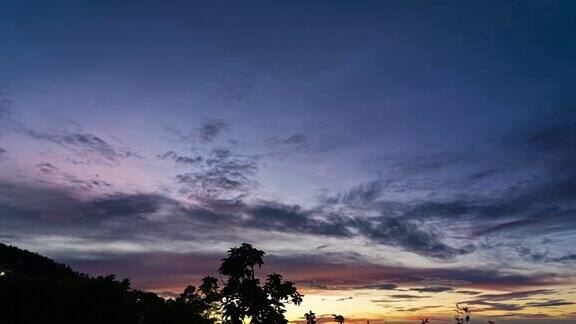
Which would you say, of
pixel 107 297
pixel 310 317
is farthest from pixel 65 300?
pixel 310 317

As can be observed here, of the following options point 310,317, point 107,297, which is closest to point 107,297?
point 107,297

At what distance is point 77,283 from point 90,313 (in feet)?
4.92

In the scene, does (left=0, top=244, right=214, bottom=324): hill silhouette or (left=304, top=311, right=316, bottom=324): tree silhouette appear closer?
(left=0, top=244, right=214, bottom=324): hill silhouette

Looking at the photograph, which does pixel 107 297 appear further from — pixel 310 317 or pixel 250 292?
pixel 310 317

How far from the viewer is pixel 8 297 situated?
18484 mm

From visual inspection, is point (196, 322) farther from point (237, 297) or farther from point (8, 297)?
point (8, 297)

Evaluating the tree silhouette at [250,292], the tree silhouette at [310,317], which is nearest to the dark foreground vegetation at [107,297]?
the tree silhouette at [250,292]

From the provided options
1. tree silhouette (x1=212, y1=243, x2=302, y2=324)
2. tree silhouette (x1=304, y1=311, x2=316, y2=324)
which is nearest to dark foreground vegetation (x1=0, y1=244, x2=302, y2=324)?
tree silhouette (x1=212, y1=243, x2=302, y2=324)

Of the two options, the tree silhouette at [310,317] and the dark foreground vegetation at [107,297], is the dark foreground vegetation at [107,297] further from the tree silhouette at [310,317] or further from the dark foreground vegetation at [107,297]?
the tree silhouette at [310,317]

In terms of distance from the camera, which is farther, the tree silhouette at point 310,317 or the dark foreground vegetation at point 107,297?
the tree silhouette at point 310,317

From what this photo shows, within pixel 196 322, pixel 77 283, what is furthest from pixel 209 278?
pixel 196 322

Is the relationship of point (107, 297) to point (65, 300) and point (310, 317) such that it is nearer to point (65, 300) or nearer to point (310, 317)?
point (65, 300)

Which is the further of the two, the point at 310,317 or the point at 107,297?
the point at 310,317

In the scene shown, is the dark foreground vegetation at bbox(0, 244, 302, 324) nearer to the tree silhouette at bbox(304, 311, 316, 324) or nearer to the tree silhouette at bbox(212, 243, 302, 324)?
the tree silhouette at bbox(212, 243, 302, 324)
